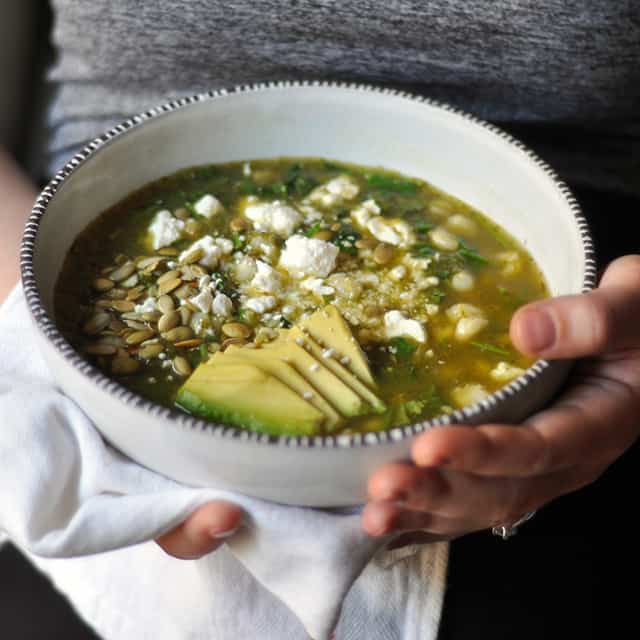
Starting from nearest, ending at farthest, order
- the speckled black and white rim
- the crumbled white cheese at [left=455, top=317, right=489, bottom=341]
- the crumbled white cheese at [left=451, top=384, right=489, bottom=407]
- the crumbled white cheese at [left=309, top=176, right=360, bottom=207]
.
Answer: the speckled black and white rim, the crumbled white cheese at [left=451, top=384, right=489, bottom=407], the crumbled white cheese at [left=455, top=317, right=489, bottom=341], the crumbled white cheese at [left=309, top=176, right=360, bottom=207]

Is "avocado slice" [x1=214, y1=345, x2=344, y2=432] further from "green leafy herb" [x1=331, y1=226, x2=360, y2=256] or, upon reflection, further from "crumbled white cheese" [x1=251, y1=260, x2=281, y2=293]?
"green leafy herb" [x1=331, y1=226, x2=360, y2=256]

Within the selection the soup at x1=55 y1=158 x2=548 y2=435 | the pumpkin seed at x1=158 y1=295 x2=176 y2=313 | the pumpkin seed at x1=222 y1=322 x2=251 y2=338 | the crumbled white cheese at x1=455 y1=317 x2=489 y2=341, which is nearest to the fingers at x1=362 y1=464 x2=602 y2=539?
the soup at x1=55 y1=158 x2=548 y2=435

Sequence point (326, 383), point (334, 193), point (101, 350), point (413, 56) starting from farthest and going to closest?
point (413, 56) → point (334, 193) → point (101, 350) → point (326, 383)

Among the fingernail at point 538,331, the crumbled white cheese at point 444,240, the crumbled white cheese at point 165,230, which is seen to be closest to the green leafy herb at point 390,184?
the crumbled white cheese at point 444,240

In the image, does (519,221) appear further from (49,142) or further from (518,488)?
(49,142)

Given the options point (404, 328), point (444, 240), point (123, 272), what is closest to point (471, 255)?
point (444, 240)

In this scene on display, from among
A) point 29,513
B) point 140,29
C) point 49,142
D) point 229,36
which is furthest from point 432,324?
point 49,142

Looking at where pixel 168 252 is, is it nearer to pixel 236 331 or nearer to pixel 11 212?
pixel 236 331
